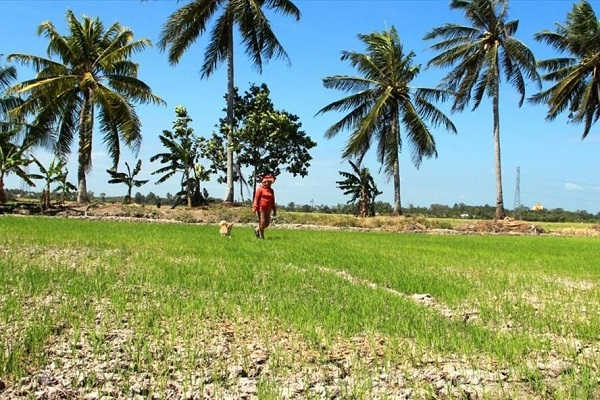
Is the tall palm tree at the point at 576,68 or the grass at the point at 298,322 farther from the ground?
the tall palm tree at the point at 576,68

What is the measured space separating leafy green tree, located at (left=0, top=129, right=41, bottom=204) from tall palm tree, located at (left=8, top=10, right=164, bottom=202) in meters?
1.19

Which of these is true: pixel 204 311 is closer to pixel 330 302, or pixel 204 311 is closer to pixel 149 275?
pixel 330 302

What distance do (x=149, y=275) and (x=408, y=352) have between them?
12.4ft

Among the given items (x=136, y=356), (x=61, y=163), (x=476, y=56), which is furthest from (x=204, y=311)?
(x=476, y=56)

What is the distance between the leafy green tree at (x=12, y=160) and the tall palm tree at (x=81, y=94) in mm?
1194

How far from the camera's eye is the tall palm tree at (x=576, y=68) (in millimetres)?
27203

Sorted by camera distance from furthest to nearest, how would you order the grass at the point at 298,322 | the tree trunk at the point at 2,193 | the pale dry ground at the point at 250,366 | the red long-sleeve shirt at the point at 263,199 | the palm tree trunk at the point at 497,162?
the palm tree trunk at the point at 497,162 → the tree trunk at the point at 2,193 → the red long-sleeve shirt at the point at 263,199 → the grass at the point at 298,322 → the pale dry ground at the point at 250,366

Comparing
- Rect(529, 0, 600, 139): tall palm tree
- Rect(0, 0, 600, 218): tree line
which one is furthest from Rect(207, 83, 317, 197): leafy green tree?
Rect(529, 0, 600, 139): tall palm tree

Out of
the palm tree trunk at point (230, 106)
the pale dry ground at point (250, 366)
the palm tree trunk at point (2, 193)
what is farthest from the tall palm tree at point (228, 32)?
the pale dry ground at point (250, 366)

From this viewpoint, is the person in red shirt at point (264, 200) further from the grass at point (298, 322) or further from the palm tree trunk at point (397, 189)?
the palm tree trunk at point (397, 189)

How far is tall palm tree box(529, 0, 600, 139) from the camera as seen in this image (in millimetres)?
27203

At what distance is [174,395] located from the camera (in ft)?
9.29

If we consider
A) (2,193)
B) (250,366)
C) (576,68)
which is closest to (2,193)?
(2,193)

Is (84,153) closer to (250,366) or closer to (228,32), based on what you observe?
(228,32)
